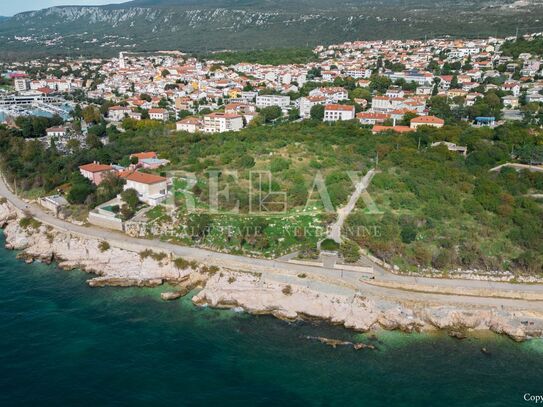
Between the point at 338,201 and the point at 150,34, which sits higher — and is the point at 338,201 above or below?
below

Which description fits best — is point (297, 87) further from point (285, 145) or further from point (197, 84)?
point (285, 145)

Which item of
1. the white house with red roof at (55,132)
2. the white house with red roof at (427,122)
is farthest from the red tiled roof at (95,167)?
the white house with red roof at (427,122)

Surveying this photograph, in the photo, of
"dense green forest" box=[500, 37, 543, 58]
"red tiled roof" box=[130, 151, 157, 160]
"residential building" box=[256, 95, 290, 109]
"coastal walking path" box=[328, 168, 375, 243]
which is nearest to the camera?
"coastal walking path" box=[328, 168, 375, 243]

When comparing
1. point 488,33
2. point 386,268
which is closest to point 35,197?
point 386,268

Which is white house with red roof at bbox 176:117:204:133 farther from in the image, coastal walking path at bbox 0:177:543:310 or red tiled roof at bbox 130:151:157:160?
coastal walking path at bbox 0:177:543:310

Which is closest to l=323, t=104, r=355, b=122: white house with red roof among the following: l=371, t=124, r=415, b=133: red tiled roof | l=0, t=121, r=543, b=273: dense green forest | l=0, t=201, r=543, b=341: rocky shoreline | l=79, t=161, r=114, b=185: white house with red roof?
l=0, t=121, r=543, b=273: dense green forest

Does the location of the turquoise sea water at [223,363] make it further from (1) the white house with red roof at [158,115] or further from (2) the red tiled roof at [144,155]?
(1) the white house with red roof at [158,115]
